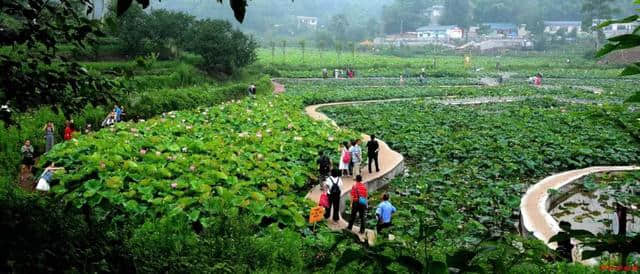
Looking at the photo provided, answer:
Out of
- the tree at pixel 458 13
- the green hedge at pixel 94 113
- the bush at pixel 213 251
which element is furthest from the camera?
the tree at pixel 458 13

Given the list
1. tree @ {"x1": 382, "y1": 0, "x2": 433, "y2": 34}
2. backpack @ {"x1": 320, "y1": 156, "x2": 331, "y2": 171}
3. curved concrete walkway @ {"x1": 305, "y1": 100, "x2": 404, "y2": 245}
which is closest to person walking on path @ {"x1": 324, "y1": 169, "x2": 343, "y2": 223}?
curved concrete walkway @ {"x1": 305, "y1": 100, "x2": 404, "y2": 245}

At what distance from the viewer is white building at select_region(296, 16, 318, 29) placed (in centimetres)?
10759

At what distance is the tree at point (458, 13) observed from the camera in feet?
308

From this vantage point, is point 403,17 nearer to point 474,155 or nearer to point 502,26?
point 502,26

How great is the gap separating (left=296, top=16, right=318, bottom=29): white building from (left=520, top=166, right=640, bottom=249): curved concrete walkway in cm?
9609

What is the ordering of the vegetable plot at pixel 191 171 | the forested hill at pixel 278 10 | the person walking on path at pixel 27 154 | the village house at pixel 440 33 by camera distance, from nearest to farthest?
the vegetable plot at pixel 191 171 → the person walking on path at pixel 27 154 → the village house at pixel 440 33 → the forested hill at pixel 278 10

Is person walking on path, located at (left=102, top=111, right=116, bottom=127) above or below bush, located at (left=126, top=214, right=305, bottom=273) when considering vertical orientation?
below

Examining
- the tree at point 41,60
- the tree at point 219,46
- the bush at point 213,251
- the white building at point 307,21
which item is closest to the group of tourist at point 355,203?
the bush at point 213,251

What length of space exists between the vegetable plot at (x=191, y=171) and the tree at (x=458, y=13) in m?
84.4

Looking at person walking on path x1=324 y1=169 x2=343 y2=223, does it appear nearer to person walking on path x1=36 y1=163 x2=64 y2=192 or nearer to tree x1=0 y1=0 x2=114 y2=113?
person walking on path x1=36 y1=163 x2=64 y2=192

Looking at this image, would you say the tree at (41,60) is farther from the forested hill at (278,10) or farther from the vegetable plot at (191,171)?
the forested hill at (278,10)

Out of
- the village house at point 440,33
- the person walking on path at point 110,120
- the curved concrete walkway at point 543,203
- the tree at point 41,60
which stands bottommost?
the curved concrete walkway at point 543,203

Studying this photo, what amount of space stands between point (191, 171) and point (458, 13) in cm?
9200

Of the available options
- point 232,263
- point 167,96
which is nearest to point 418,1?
point 167,96
